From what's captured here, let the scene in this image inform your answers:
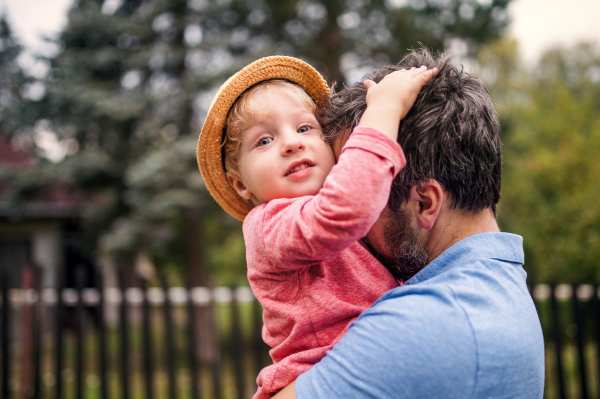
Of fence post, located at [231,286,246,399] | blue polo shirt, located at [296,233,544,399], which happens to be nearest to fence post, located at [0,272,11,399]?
fence post, located at [231,286,246,399]

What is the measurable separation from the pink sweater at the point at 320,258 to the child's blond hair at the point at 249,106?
339 millimetres

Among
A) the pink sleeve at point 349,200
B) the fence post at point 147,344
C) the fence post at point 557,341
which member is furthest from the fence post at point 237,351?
the pink sleeve at point 349,200

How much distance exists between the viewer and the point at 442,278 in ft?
3.76

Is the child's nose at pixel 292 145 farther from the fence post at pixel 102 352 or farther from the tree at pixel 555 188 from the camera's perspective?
the tree at pixel 555 188

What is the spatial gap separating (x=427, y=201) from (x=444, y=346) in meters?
0.45

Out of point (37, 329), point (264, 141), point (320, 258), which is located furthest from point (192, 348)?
point (320, 258)

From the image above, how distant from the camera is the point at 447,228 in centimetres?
134

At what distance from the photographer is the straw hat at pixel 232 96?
61.4 inches

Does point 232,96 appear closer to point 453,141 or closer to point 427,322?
point 453,141

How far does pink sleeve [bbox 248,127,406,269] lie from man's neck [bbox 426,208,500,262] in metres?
0.34

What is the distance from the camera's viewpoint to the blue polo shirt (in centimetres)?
100

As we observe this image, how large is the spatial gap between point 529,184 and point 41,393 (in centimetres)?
1110

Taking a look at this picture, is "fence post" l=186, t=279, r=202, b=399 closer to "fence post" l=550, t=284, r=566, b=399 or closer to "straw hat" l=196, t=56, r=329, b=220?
"straw hat" l=196, t=56, r=329, b=220

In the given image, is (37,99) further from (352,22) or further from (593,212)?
(593,212)
